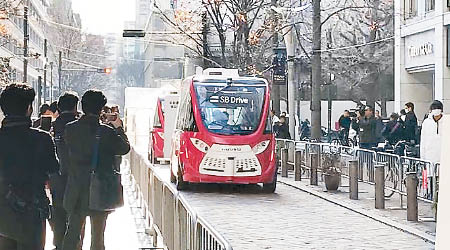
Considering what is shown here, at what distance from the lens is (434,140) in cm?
1535

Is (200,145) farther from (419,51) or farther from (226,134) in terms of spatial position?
(419,51)

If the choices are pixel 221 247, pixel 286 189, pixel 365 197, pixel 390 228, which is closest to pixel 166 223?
pixel 221 247

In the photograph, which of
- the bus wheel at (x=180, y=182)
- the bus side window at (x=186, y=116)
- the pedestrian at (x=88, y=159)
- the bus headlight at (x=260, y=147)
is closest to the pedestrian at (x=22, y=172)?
the pedestrian at (x=88, y=159)

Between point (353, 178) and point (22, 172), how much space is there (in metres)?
12.6

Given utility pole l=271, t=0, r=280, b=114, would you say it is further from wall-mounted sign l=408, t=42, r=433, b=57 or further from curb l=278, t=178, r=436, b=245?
curb l=278, t=178, r=436, b=245

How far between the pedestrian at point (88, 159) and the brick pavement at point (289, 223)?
1852mm

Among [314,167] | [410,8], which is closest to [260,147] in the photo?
[314,167]

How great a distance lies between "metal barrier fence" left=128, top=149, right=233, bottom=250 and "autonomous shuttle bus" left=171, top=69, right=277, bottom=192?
6532mm

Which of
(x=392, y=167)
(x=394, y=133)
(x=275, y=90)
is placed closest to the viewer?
(x=392, y=167)

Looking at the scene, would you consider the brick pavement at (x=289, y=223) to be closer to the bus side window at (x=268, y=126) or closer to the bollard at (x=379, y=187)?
the bollard at (x=379, y=187)

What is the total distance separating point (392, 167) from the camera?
54.1 ft

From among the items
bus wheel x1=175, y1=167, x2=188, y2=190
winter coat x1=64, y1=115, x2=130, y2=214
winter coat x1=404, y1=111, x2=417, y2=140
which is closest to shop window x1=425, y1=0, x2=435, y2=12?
winter coat x1=404, y1=111, x2=417, y2=140

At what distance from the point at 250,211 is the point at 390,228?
12.1ft

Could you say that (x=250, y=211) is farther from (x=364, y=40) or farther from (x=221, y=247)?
(x=364, y=40)
